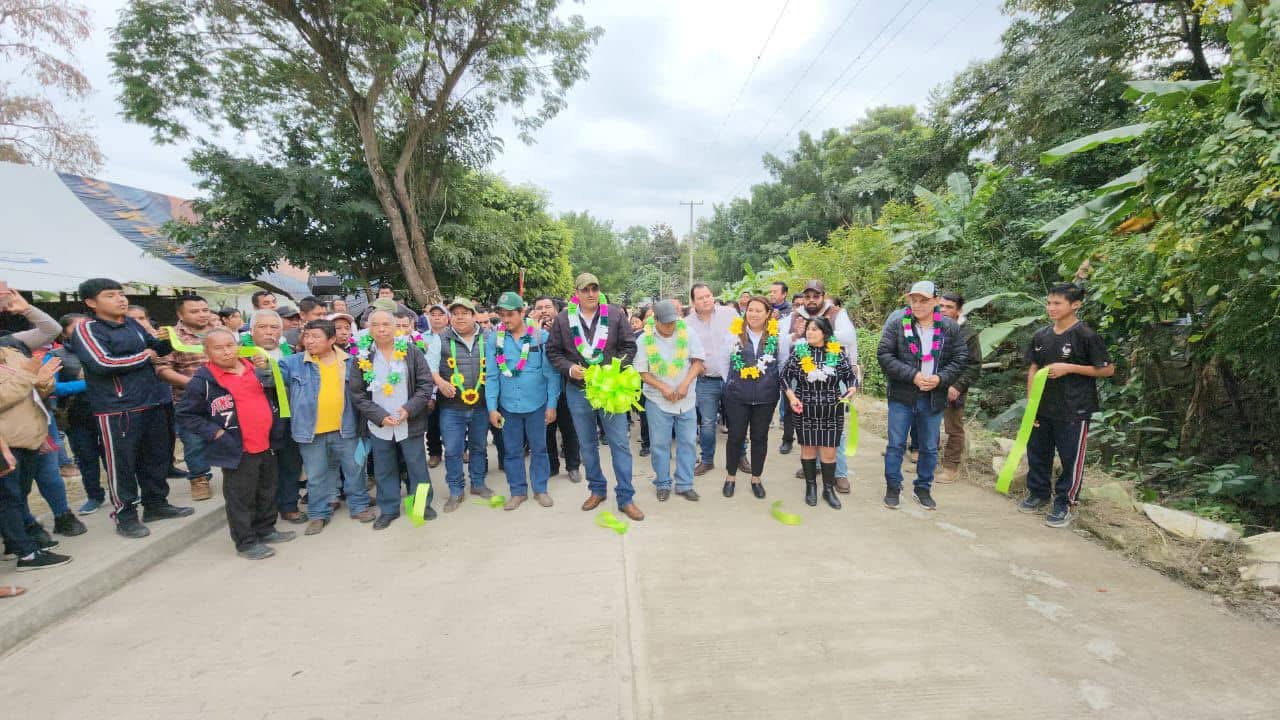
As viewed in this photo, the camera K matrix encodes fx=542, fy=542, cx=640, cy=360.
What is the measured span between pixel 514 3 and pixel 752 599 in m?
13.5

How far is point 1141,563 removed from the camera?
140 inches

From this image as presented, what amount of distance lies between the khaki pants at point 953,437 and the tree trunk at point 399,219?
1015 centimetres

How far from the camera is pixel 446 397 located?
16.3ft

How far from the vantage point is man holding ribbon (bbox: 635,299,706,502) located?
474cm

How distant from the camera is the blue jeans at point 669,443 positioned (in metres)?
4.87

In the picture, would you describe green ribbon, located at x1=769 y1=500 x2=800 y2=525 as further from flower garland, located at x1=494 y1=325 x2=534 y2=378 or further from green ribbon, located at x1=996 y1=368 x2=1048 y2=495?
flower garland, located at x1=494 y1=325 x2=534 y2=378

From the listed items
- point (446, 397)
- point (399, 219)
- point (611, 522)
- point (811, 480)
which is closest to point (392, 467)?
point (446, 397)

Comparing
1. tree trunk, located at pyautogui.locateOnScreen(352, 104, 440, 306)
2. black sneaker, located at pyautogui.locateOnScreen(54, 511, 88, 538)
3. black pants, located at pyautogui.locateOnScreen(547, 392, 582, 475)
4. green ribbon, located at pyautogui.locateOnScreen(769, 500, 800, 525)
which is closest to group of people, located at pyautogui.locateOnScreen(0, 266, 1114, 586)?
black sneaker, located at pyautogui.locateOnScreen(54, 511, 88, 538)

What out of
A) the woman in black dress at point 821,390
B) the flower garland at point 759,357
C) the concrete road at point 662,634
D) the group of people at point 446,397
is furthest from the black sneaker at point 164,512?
the woman in black dress at point 821,390

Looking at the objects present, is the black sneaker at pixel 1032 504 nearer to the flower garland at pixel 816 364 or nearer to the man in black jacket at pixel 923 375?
the man in black jacket at pixel 923 375

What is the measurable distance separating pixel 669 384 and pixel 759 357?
887mm

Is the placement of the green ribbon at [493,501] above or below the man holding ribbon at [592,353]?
below

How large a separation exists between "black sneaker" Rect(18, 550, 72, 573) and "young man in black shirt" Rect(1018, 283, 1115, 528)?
7.15 metres

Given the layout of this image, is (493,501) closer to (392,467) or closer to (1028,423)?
(392,467)
